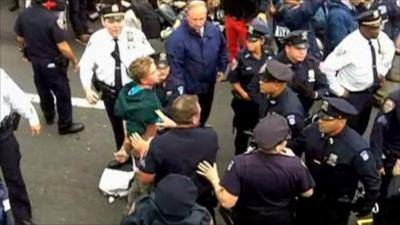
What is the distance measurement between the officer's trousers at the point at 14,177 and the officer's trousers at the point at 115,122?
100cm

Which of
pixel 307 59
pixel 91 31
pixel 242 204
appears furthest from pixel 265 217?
pixel 91 31

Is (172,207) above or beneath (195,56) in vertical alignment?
above

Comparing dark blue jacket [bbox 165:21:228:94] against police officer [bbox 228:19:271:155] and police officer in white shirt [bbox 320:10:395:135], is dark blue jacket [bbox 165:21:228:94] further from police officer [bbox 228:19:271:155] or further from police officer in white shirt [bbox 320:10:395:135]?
police officer in white shirt [bbox 320:10:395:135]

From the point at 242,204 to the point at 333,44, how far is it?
140 inches

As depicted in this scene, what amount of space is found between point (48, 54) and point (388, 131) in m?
3.50

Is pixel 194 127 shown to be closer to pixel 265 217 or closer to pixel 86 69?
pixel 265 217

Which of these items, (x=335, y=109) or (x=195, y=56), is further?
(x=195, y=56)

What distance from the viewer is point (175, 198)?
4.27 metres

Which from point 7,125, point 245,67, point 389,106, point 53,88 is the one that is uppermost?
point 389,106

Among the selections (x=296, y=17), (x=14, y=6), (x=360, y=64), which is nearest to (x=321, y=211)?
(x=360, y=64)

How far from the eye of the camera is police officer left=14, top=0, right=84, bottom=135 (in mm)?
7438

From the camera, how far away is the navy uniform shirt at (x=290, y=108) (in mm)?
5965

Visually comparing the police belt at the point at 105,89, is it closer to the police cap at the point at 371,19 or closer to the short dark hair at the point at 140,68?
the short dark hair at the point at 140,68

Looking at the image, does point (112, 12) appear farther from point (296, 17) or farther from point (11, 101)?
point (296, 17)
